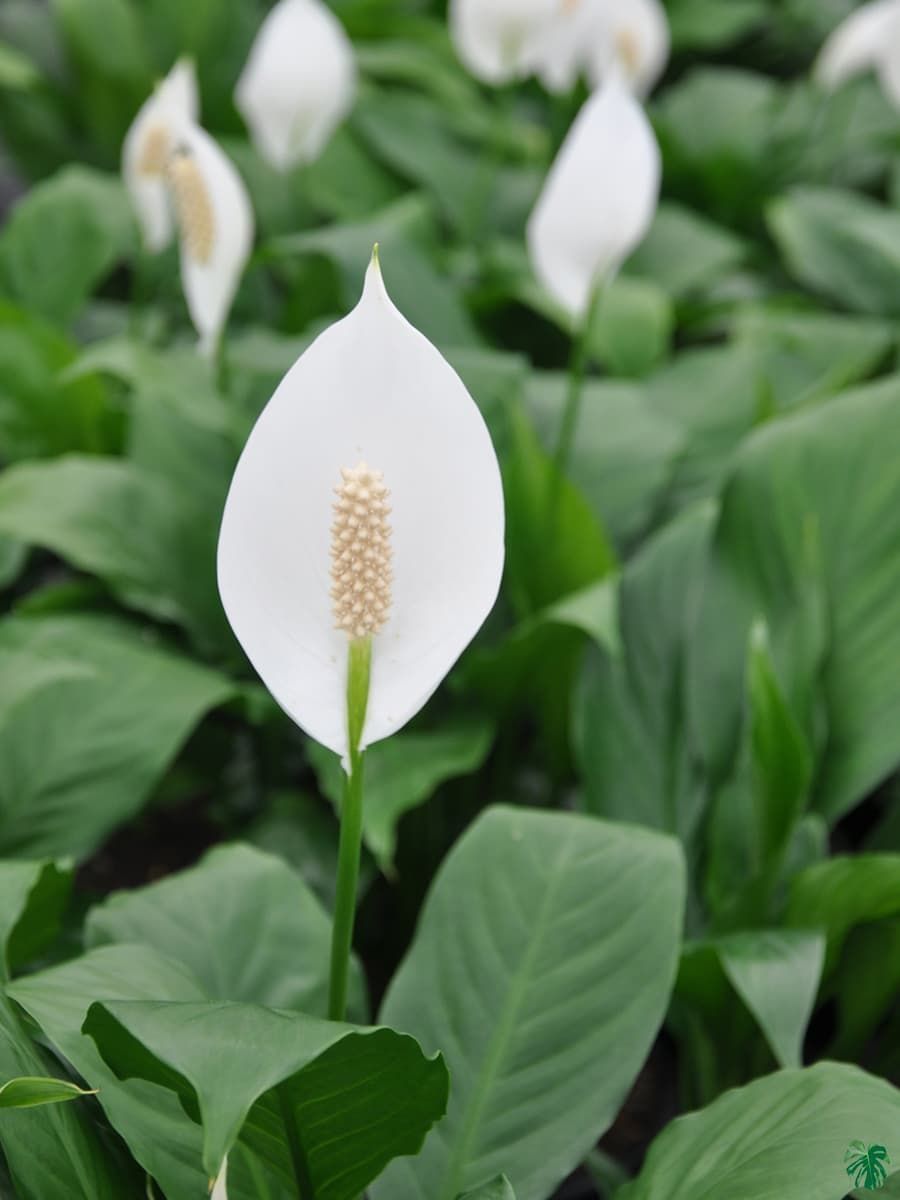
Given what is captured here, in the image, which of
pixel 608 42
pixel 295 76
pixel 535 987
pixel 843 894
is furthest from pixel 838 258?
pixel 535 987

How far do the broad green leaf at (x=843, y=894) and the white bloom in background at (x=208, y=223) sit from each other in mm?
530

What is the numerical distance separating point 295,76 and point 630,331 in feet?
1.41

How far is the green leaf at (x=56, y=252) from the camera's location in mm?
1487

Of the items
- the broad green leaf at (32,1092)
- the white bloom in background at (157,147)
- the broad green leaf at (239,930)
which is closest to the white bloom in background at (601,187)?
the white bloom in background at (157,147)

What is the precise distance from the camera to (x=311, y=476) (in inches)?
21.3

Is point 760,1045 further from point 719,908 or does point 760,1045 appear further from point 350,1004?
point 350,1004

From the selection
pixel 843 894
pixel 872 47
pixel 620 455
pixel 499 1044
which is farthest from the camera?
pixel 872 47

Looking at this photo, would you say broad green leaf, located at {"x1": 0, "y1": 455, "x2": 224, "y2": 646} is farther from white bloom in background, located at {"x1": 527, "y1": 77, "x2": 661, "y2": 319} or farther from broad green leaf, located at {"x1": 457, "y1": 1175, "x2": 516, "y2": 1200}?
broad green leaf, located at {"x1": 457, "y1": 1175, "x2": 516, "y2": 1200}

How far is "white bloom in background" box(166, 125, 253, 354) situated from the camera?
3.22ft

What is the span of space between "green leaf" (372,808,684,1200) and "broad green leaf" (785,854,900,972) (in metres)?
0.12

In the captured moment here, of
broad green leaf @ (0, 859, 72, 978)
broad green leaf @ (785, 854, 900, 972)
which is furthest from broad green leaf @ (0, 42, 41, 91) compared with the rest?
broad green leaf @ (785, 854, 900, 972)

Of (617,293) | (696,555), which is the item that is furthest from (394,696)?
(617,293)

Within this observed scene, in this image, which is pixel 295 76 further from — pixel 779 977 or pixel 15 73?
pixel 779 977

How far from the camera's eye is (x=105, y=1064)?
64 centimetres
